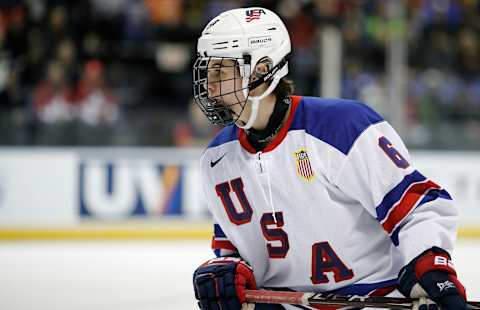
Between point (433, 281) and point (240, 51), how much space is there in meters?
0.79

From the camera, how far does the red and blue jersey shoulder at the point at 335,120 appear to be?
7.18 ft

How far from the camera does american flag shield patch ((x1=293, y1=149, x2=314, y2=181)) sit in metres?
2.27

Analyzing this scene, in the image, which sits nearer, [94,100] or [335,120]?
[335,120]

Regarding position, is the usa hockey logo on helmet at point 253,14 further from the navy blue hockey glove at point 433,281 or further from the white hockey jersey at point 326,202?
the navy blue hockey glove at point 433,281

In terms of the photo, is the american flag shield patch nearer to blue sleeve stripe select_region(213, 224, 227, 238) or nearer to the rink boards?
blue sleeve stripe select_region(213, 224, 227, 238)

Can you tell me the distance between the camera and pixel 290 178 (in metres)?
2.31

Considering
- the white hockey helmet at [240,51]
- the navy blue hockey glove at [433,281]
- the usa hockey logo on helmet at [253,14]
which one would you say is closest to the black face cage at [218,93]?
the white hockey helmet at [240,51]

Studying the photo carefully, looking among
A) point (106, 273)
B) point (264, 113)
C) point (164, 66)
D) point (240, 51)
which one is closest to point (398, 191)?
point (264, 113)

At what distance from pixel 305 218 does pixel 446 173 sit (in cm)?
447

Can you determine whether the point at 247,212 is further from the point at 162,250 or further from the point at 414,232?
the point at 162,250

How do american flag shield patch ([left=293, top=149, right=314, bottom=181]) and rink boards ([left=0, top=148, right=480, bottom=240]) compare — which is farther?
rink boards ([left=0, top=148, right=480, bottom=240])

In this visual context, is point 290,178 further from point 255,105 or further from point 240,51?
point 240,51

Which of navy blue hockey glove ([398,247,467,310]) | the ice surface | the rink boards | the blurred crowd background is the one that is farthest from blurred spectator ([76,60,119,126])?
navy blue hockey glove ([398,247,467,310])

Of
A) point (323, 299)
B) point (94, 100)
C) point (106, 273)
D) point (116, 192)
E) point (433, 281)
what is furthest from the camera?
point (94, 100)
